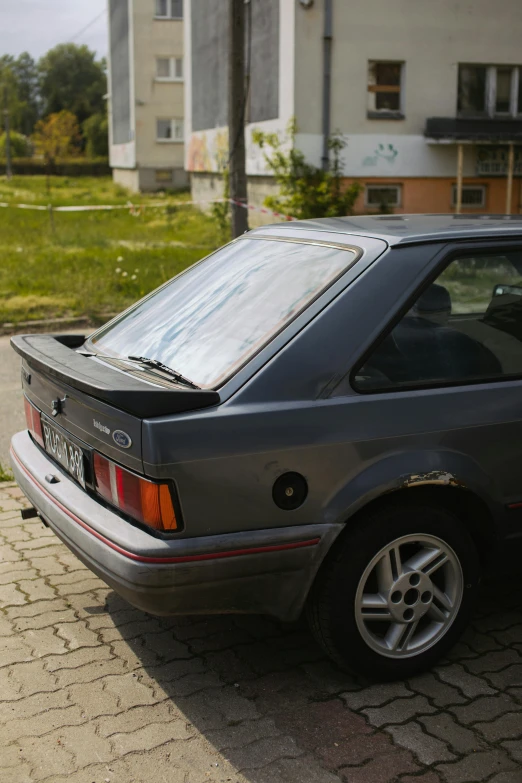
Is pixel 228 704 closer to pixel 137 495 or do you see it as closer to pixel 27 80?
pixel 137 495

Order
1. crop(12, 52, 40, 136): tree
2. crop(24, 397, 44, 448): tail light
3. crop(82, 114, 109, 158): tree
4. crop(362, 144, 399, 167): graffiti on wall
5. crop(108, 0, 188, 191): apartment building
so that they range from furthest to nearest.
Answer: crop(12, 52, 40, 136): tree, crop(82, 114, 109, 158): tree, crop(108, 0, 188, 191): apartment building, crop(362, 144, 399, 167): graffiti on wall, crop(24, 397, 44, 448): tail light

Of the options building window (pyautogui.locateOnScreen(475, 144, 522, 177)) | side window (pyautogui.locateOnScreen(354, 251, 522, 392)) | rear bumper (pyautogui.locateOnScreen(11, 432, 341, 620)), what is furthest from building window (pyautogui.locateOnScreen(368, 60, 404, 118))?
rear bumper (pyautogui.locateOnScreen(11, 432, 341, 620))

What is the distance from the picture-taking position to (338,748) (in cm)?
308

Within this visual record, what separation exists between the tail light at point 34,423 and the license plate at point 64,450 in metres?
0.08

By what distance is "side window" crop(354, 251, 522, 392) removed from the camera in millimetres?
3393

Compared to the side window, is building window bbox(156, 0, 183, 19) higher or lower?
higher

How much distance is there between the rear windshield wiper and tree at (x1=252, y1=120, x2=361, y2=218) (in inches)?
649

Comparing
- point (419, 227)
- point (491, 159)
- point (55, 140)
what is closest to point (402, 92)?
point (491, 159)

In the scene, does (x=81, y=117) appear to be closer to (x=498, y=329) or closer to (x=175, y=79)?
(x=175, y=79)

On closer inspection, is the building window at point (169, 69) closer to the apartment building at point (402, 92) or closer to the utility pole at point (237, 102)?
the apartment building at point (402, 92)

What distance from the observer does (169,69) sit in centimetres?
4384

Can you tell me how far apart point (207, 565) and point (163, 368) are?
875 millimetres

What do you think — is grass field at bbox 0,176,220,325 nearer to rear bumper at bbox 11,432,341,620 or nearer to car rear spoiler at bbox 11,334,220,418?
car rear spoiler at bbox 11,334,220,418

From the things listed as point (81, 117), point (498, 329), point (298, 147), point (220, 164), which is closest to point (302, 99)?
point (298, 147)
